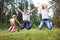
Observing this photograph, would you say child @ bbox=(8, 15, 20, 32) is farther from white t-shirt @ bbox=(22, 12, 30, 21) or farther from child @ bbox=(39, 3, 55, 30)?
child @ bbox=(39, 3, 55, 30)

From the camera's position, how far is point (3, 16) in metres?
2.90

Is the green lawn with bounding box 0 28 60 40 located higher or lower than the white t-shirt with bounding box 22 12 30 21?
lower

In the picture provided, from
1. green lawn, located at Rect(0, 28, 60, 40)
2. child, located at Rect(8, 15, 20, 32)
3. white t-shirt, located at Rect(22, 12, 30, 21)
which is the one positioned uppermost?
white t-shirt, located at Rect(22, 12, 30, 21)

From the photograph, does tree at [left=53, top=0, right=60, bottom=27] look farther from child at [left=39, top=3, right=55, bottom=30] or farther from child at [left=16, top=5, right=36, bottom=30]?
child at [left=16, top=5, right=36, bottom=30]

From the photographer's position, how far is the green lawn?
2764 mm

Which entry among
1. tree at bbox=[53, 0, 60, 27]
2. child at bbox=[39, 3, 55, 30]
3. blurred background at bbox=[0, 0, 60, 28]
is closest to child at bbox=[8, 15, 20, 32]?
blurred background at bbox=[0, 0, 60, 28]

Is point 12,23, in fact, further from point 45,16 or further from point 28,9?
point 45,16

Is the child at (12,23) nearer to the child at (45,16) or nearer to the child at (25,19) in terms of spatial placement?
the child at (25,19)

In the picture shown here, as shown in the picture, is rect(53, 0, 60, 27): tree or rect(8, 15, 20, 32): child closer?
rect(53, 0, 60, 27): tree

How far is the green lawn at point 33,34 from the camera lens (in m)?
2.76

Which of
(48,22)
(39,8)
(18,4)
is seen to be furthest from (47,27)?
(18,4)

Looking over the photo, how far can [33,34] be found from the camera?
280 centimetres

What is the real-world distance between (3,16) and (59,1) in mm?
676

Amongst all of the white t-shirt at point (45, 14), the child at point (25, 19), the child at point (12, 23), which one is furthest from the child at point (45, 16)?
the child at point (12, 23)
